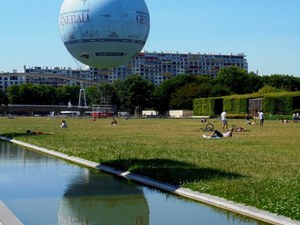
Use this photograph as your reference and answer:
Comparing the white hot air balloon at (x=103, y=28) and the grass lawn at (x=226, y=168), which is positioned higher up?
the white hot air balloon at (x=103, y=28)

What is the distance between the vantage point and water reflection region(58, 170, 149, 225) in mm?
12656

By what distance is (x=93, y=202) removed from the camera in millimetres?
14758

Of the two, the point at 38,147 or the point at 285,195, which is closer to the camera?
the point at 285,195

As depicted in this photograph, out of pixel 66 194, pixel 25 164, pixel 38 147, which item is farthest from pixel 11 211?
pixel 38 147

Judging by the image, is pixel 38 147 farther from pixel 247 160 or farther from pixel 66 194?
pixel 66 194

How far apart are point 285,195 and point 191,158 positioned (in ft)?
31.9

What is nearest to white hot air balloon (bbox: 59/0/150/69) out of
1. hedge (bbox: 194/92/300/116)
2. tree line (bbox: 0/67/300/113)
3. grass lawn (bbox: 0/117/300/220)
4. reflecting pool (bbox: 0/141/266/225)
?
reflecting pool (bbox: 0/141/266/225)

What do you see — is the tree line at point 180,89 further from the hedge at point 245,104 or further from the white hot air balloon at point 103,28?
the white hot air balloon at point 103,28

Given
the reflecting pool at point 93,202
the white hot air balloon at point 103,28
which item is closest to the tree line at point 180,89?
the reflecting pool at point 93,202

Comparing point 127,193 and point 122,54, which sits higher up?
point 122,54

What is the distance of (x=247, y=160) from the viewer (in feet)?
73.6

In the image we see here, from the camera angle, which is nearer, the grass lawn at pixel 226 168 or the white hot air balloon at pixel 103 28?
the grass lawn at pixel 226 168

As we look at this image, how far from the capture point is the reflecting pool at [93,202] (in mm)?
12586

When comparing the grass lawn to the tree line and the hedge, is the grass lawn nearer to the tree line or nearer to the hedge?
the hedge
